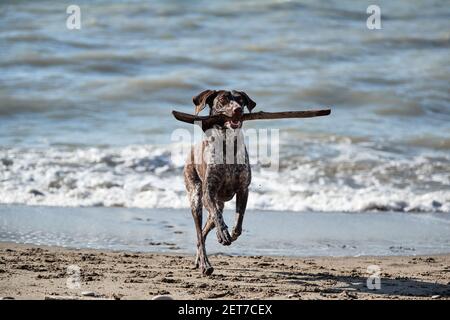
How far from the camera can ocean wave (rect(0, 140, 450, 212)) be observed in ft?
37.7

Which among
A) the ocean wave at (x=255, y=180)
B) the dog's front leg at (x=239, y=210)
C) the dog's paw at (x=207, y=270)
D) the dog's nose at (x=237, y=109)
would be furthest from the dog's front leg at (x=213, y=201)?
the ocean wave at (x=255, y=180)

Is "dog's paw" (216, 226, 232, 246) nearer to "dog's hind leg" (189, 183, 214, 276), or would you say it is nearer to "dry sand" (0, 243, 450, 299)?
"dry sand" (0, 243, 450, 299)

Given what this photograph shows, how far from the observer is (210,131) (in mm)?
7492

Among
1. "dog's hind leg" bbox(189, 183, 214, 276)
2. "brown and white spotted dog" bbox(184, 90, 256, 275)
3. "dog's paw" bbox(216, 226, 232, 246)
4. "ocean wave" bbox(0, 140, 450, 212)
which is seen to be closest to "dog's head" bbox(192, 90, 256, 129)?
"brown and white spotted dog" bbox(184, 90, 256, 275)

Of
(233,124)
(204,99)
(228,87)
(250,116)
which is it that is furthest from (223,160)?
(228,87)

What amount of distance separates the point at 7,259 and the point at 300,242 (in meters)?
3.09

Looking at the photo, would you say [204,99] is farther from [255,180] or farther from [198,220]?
[255,180]

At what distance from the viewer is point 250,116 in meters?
7.28

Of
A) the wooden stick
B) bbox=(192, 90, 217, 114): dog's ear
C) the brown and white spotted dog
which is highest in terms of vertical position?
bbox=(192, 90, 217, 114): dog's ear

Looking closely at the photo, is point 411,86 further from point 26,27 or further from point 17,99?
point 26,27

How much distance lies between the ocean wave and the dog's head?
3875mm

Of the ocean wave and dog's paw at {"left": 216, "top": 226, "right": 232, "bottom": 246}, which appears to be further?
the ocean wave

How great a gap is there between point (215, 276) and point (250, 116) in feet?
4.59

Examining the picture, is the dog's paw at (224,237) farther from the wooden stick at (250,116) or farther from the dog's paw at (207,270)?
the wooden stick at (250,116)
